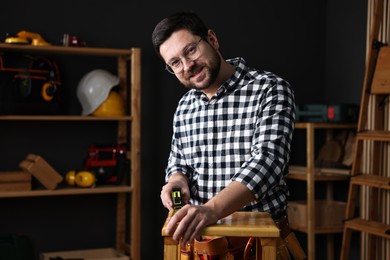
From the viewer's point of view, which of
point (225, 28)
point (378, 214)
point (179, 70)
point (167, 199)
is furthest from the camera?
point (225, 28)

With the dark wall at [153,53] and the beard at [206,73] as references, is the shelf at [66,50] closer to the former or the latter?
the dark wall at [153,53]

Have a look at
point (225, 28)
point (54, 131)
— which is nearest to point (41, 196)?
point (54, 131)

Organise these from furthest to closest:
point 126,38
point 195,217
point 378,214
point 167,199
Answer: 1. point 126,38
2. point 378,214
3. point 167,199
4. point 195,217

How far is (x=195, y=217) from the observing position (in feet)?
5.18

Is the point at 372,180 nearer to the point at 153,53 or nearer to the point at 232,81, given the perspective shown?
the point at 153,53

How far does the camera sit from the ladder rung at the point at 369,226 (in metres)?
3.97

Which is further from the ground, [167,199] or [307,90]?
[307,90]

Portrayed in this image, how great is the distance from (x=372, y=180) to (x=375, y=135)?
31 cm

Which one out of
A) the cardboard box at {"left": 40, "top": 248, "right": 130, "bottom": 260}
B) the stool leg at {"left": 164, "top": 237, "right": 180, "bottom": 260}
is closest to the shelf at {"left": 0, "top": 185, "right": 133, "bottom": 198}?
the cardboard box at {"left": 40, "top": 248, "right": 130, "bottom": 260}

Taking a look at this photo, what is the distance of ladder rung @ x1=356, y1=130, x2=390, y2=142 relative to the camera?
4.02 metres

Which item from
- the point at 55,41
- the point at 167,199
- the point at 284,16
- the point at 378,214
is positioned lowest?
the point at 378,214

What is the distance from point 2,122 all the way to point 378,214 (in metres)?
2.93

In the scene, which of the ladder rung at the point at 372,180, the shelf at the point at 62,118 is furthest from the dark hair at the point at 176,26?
the ladder rung at the point at 372,180

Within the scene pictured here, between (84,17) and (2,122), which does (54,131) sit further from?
(84,17)
